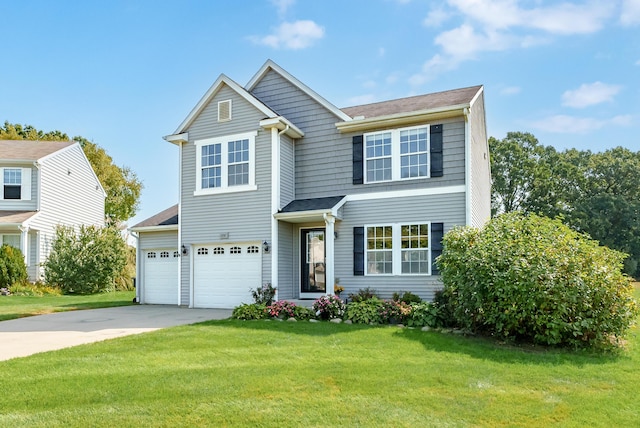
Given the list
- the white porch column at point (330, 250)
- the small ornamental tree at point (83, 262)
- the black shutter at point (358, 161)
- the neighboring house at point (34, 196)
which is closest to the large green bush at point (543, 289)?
the white porch column at point (330, 250)

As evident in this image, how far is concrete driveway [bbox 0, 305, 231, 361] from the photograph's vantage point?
8.69m

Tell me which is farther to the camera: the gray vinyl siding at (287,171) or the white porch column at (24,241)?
the white porch column at (24,241)

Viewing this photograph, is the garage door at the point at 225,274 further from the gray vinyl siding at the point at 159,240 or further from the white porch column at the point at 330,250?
the white porch column at the point at 330,250

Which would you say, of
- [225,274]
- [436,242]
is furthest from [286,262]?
[436,242]

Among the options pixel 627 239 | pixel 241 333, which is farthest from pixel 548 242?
pixel 627 239

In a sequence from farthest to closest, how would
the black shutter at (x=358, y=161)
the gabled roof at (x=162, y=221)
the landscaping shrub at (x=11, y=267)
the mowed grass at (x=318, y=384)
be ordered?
the landscaping shrub at (x=11, y=267), the gabled roof at (x=162, y=221), the black shutter at (x=358, y=161), the mowed grass at (x=318, y=384)

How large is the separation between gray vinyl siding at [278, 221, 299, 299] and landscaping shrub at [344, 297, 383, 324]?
3.33 m

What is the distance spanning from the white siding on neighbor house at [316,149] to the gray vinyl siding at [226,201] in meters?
1.41

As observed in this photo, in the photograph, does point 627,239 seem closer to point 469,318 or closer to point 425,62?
point 425,62

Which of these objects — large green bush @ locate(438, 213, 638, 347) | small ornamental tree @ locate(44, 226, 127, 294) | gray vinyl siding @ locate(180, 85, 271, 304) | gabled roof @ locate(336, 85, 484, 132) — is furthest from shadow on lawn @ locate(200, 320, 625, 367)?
small ornamental tree @ locate(44, 226, 127, 294)

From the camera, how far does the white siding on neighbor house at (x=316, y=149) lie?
48.0ft

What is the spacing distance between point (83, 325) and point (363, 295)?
6.98 metres

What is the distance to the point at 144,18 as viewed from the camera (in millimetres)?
13664

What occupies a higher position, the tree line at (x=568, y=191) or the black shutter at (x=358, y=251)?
the tree line at (x=568, y=191)
